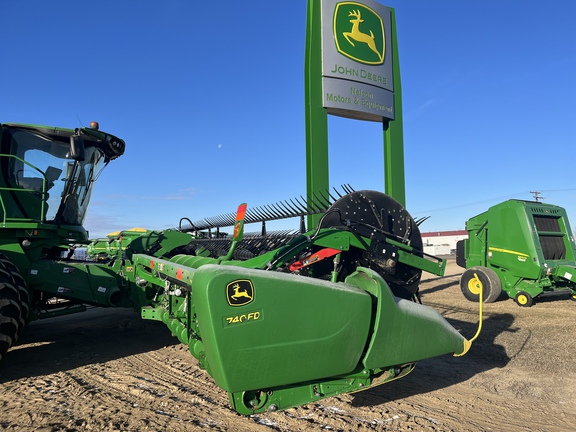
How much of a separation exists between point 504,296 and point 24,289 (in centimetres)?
967

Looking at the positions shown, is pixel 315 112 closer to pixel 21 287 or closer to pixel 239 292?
pixel 21 287

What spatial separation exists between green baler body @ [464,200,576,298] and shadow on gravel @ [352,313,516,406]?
3.27 metres

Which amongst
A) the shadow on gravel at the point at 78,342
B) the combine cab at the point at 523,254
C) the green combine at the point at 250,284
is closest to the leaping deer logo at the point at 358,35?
the combine cab at the point at 523,254

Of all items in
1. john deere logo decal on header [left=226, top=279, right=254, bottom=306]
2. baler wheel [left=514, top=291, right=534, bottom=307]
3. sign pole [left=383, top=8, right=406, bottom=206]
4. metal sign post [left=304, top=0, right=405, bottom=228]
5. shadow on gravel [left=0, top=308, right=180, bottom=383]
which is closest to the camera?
john deere logo decal on header [left=226, top=279, right=254, bottom=306]

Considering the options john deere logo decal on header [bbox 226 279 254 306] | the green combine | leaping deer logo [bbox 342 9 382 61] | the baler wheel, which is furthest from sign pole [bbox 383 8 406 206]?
john deere logo decal on header [bbox 226 279 254 306]

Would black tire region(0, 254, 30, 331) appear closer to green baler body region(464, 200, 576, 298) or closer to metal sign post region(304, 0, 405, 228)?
metal sign post region(304, 0, 405, 228)

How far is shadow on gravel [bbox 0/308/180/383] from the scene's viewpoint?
4.12 metres

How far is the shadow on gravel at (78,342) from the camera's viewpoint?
4117 millimetres

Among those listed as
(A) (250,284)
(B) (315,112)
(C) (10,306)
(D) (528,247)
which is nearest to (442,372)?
(A) (250,284)

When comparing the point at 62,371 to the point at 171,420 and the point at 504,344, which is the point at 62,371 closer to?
the point at 171,420

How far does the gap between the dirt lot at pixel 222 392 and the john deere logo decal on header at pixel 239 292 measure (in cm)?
108

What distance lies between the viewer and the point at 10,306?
3541 millimetres

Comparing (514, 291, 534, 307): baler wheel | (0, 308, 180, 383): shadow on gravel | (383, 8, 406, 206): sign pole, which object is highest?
(383, 8, 406, 206): sign pole

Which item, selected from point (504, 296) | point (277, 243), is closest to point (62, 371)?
point (277, 243)
